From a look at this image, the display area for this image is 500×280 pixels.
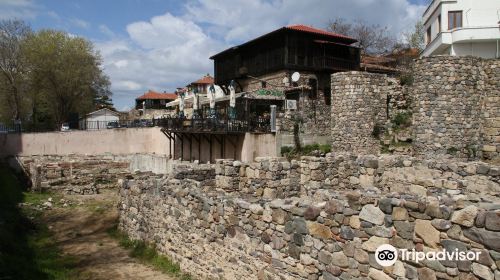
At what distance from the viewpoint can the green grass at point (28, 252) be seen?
8.98m

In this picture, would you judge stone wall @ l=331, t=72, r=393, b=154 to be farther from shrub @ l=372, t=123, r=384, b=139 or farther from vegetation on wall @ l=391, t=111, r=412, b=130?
vegetation on wall @ l=391, t=111, r=412, b=130

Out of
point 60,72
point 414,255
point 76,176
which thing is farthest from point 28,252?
point 60,72

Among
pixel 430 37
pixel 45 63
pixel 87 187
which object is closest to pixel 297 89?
pixel 430 37

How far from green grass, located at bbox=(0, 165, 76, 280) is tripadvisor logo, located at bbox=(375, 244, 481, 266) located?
6921 mm

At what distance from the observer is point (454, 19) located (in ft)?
83.6

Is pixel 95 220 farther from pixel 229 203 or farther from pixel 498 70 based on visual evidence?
pixel 498 70

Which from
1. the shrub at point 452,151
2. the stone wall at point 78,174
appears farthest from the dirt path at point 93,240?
the shrub at point 452,151

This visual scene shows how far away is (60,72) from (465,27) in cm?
3579

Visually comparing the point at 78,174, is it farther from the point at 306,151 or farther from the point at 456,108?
the point at 456,108

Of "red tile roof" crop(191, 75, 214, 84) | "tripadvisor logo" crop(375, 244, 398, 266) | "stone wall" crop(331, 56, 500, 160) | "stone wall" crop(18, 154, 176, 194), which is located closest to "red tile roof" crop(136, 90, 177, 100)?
"red tile roof" crop(191, 75, 214, 84)

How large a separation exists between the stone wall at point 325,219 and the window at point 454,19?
18.2 m

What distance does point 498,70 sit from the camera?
16.3m

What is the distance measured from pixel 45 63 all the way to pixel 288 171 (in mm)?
36973

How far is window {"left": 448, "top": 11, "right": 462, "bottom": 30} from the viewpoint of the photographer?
83.4 feet
